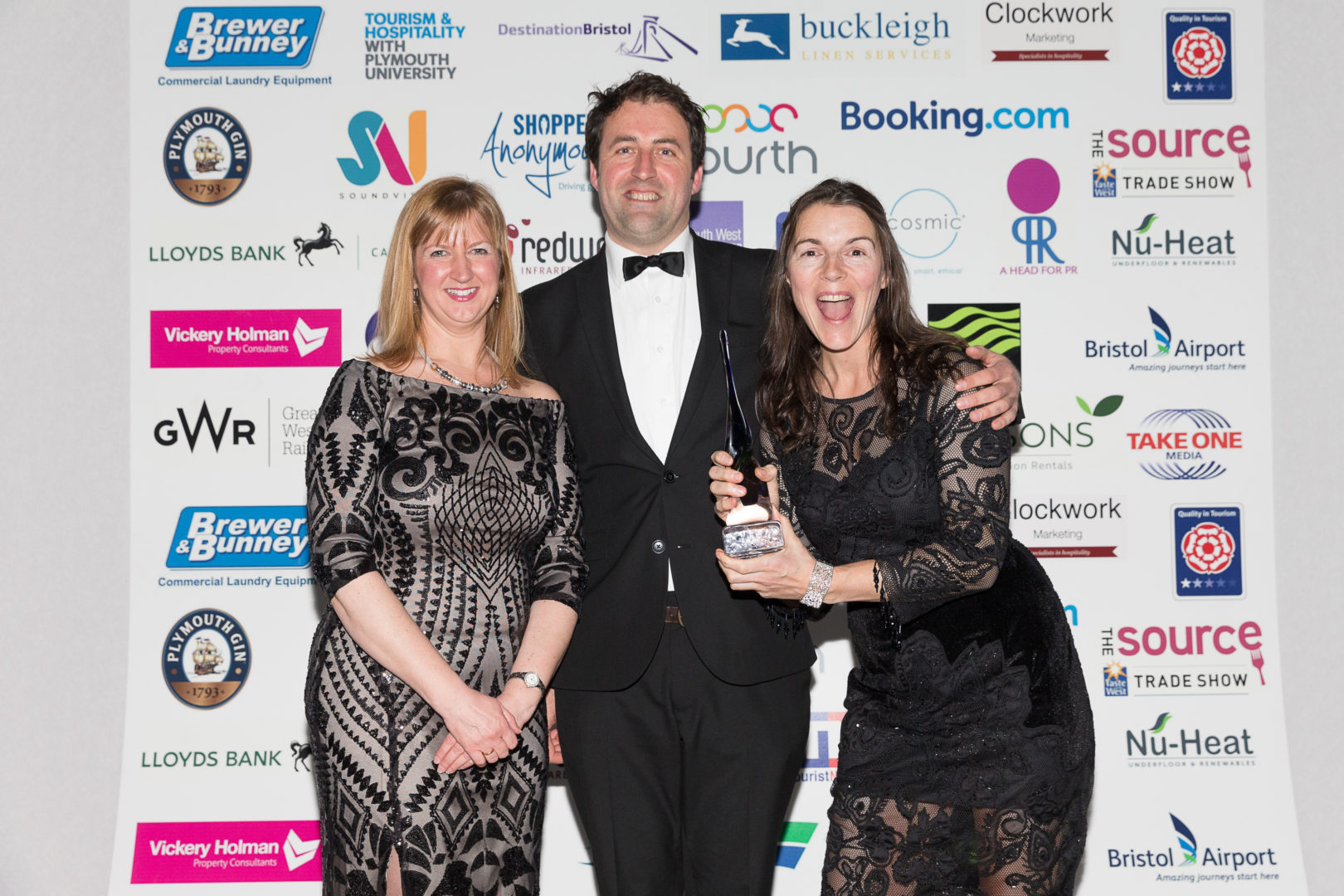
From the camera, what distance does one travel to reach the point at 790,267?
215 cm

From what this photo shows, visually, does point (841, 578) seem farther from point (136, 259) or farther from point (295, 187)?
point (136, 259)

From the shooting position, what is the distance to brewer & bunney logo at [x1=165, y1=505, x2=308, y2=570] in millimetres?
3607

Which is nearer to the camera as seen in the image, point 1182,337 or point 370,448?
point 370,448

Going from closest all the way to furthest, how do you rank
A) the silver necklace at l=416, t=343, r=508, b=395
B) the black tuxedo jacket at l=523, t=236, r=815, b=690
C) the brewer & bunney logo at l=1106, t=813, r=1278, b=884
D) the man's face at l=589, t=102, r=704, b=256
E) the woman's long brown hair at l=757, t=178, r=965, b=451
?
the woman's long brown hair at l=757, t=178, r=965, b=451 → the silver necklace at l=416, t=343, r=508, b=395 → the black tuxedo jacket at l=523, t=236, r=815, b=690 → the man's face at l=589, t=102, r=704, b=256 → the brewer & bunney logo at l=1106, t=813, r=1278, b=884

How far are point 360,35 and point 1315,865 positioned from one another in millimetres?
4476

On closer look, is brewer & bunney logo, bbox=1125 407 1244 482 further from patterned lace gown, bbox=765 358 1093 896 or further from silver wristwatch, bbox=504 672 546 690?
silver wristwatch, bbox=504 672 546 690

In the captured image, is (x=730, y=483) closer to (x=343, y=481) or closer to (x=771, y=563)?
(x=771, y=563)

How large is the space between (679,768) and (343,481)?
3.54ft

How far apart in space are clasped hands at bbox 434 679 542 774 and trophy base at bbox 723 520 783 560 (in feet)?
1.82

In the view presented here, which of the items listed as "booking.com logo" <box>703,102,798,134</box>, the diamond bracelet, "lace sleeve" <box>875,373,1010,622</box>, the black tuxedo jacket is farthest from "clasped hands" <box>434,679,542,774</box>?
"booking.com logo" <box>703,102,798,134</box>

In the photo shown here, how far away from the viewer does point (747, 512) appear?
6.57ft

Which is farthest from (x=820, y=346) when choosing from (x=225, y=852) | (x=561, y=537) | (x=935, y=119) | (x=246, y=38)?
(x=225, y=852)

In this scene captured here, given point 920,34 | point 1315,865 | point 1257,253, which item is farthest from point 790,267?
point 1315,865

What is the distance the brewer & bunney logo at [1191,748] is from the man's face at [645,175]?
2509 mm
